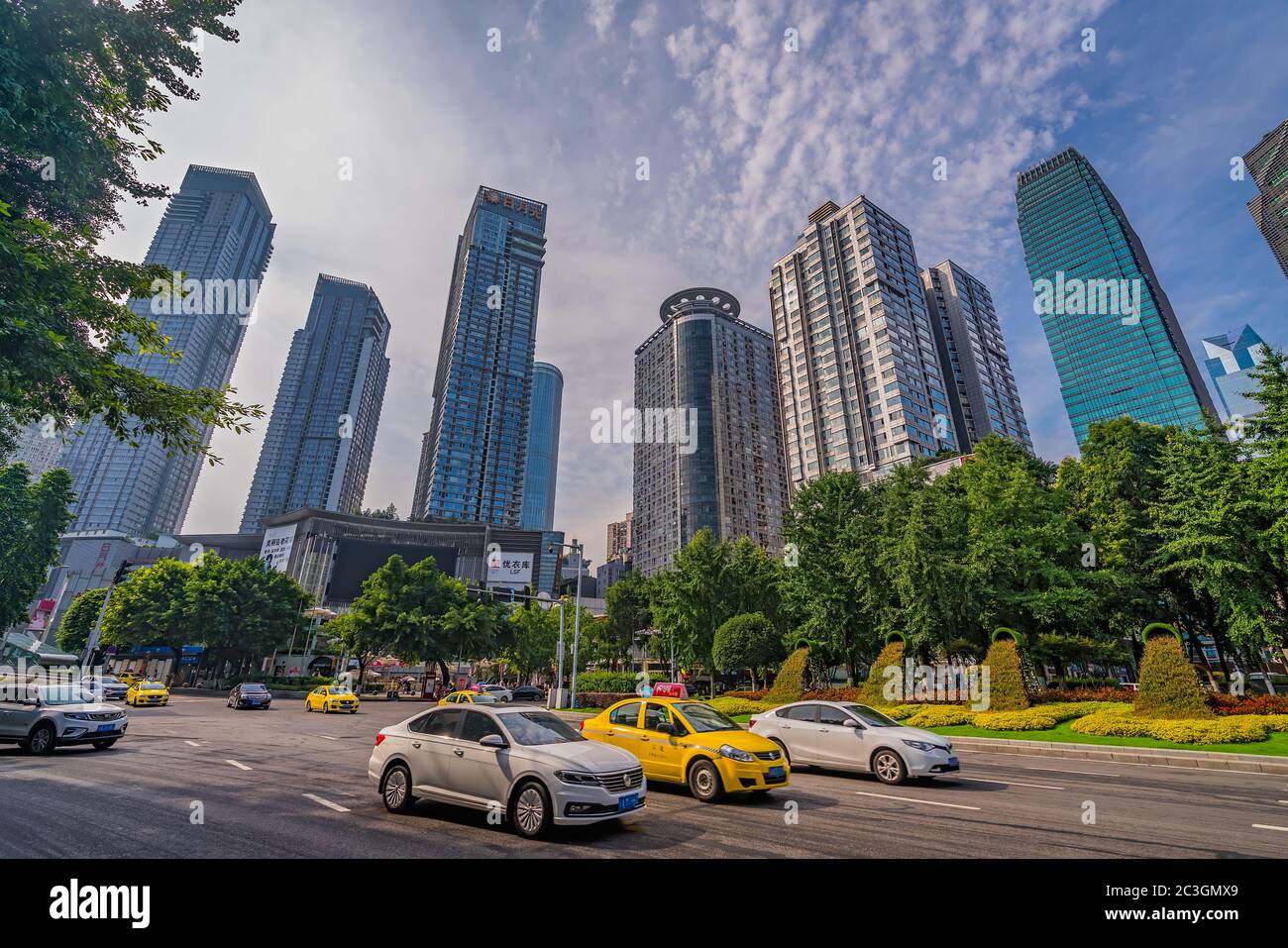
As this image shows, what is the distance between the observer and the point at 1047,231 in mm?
145875

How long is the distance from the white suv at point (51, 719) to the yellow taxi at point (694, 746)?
41.3 feet

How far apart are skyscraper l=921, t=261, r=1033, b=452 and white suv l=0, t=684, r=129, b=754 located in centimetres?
11658

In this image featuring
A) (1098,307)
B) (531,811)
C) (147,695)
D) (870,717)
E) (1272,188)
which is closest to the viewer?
(531,811)

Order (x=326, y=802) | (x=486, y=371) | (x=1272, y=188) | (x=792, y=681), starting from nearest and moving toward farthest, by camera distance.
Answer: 1. (x=326, y=802)
2. (x=792, y=681)
3. (x=1272, y=188)
4. (x=486, y=371)

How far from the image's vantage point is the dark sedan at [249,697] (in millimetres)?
30984

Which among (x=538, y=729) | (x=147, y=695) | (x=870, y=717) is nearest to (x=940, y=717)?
(x=870, y=717)

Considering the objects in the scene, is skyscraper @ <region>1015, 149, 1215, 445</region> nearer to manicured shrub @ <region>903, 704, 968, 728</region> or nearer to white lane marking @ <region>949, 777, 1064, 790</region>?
manicured shrub @ <region>903, 704, 968, 728</region>

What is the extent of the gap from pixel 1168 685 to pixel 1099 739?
3252mm

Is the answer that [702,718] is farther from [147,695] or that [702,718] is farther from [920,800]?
[147,695]

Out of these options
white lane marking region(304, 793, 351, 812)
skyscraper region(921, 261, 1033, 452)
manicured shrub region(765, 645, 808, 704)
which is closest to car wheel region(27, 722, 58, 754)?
white lane marking region(304, 793, 351, 812)

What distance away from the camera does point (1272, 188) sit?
117m

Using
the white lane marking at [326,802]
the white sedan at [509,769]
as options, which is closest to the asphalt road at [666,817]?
the white lane marking at [326,802]

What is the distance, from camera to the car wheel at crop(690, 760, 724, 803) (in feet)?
28.3

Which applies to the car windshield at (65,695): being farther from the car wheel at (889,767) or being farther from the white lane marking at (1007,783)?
the white lane marking at (1007,783)
